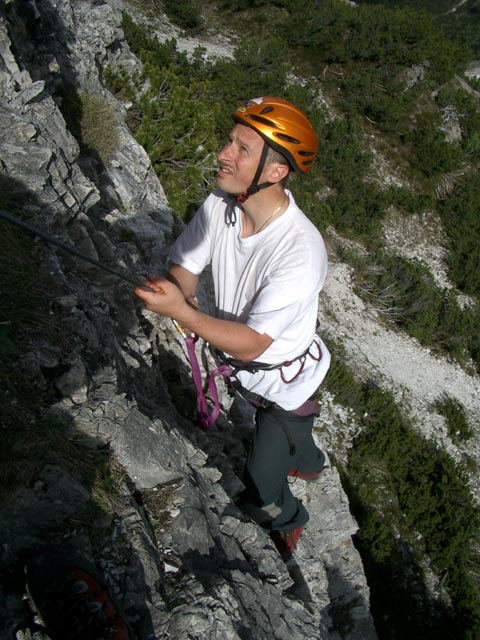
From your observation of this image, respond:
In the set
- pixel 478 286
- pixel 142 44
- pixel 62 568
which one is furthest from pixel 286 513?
pixel 478 286

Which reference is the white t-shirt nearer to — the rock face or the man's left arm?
the man's left arm

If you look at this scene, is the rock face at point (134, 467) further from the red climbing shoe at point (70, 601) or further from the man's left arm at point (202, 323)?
the man's left arm at point (202, 323)

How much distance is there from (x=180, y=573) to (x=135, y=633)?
1.29ft

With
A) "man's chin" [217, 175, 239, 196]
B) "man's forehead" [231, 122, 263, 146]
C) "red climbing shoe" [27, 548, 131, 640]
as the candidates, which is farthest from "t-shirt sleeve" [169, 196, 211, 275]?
"red climbing shoe" [27, 548, 131, 640]

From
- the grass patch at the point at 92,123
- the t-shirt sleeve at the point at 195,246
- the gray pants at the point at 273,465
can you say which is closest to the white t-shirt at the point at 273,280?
the t-shirt sleeve at the point at 195,246

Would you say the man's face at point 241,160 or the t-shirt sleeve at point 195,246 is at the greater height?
the man's face at point 241,160

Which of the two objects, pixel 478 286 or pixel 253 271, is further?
pixel 478 286

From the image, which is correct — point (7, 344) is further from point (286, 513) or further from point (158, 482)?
point (286, 513)

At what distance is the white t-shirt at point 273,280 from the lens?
9.07 feet

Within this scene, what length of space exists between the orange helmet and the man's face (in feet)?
0.19

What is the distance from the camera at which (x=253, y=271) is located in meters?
3.11

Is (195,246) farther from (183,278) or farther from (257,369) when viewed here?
(257,369)

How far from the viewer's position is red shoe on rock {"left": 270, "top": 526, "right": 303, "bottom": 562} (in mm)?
4250

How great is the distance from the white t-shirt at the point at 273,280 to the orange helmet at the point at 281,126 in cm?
30
